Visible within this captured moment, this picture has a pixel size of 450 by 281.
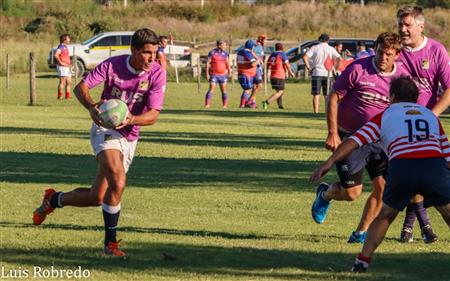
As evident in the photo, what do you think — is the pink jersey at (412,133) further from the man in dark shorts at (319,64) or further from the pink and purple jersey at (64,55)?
the pink and purple jersey at (64,55)

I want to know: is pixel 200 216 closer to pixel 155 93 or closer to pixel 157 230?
pixel 157 230

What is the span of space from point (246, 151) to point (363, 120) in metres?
9.46

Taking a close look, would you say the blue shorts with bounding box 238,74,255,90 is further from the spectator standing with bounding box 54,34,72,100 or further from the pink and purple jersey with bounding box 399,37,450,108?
the pink and purple jersey with bounding box 399,37,450,108

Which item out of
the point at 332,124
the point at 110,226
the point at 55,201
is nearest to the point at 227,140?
the point at 55,201

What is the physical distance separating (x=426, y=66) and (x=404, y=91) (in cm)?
198

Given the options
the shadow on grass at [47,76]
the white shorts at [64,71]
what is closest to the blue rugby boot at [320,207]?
the white shorts at [64,71]

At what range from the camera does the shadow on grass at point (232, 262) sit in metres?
9.06

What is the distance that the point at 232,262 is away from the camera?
954 centimetres

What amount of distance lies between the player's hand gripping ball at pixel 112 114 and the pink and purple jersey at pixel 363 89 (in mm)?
2134

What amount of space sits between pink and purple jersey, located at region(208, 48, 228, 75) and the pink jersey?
2464 cm

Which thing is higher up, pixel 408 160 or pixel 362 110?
pixel 408 160

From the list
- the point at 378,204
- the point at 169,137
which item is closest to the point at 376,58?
the point at 378,204

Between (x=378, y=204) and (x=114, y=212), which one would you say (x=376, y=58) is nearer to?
(x=378, y=204)

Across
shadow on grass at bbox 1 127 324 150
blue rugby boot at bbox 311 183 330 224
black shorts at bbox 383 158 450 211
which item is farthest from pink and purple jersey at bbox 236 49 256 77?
black shorts at bbox 383 158 450 211
